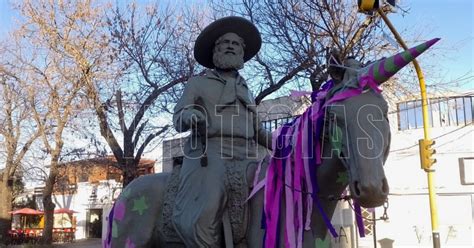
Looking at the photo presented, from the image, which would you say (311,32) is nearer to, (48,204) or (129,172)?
(129,172)

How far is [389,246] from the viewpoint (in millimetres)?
18359

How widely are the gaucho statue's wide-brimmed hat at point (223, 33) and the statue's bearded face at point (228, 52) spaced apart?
6 cm

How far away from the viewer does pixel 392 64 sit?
9.07 feet

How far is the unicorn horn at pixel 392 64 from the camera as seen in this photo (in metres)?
2.75

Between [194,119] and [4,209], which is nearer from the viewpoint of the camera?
[194,119]

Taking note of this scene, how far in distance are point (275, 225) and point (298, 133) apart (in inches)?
23.4

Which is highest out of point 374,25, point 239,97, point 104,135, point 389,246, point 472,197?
point 374,25

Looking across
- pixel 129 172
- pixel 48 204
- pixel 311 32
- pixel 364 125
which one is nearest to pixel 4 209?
pixel 48 204

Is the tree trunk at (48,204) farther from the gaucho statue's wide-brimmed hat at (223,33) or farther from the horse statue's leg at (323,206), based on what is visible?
the horse statue's leg at (323,206)

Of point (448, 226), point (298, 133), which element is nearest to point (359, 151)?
point (298, 133)

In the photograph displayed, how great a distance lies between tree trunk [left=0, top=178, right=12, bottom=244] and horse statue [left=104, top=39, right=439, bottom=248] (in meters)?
25.3

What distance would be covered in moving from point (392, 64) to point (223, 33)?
1.86m

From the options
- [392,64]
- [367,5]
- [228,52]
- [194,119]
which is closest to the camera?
[392,64]

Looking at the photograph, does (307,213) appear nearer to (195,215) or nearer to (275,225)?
(275,225)
